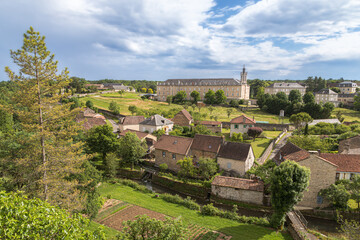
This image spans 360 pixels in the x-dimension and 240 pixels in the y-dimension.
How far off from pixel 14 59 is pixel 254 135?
44.9 meters

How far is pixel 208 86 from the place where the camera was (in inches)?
4724

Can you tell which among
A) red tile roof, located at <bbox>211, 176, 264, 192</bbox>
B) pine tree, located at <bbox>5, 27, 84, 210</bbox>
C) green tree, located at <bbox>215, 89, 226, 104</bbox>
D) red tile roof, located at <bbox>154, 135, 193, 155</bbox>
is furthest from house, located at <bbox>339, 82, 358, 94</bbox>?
pine tree, located at <bbox>5, 27, 84, 210</bbox>

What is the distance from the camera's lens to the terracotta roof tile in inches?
1240

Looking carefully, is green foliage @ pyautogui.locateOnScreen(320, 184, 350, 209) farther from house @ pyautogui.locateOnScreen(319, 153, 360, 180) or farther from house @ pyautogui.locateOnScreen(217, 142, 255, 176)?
house @ pyautogui.locateOnScreen(217, 142, 255, 176)

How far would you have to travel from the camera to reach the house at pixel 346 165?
26.5 metres

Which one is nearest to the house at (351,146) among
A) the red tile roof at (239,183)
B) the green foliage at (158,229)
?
the red tile roof at (239,183)

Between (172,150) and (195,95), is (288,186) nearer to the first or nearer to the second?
(172,150)

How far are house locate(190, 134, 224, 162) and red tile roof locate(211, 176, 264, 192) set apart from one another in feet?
21.3

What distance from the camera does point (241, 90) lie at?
114312 millimetres

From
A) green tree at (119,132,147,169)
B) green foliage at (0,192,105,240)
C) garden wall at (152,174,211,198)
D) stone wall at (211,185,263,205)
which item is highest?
green foliage at (0,192,105,240)

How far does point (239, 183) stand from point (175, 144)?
13.0 metres

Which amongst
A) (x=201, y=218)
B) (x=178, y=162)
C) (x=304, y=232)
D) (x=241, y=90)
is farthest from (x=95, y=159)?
(x=241, y=90)

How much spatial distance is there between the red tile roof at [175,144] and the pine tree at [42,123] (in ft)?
68.5

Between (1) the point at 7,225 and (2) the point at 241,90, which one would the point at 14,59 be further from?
(2) the point at 241,90
